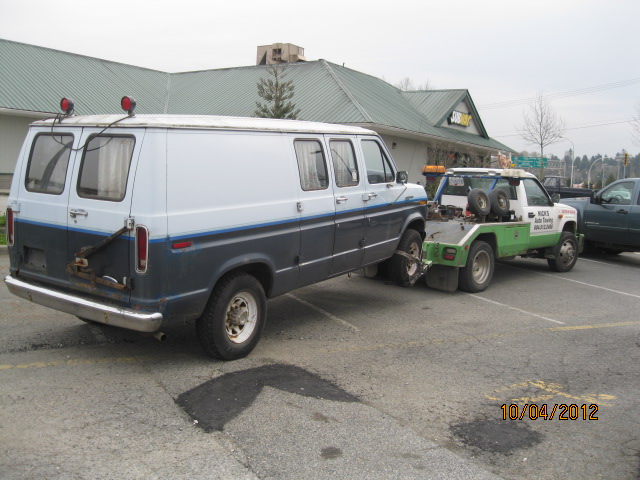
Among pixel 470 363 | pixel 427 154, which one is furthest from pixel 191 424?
pixel 427 154

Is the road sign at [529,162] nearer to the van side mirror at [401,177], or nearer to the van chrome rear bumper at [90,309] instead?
the van side mirror at [401,177]

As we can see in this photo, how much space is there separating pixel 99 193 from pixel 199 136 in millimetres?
1006

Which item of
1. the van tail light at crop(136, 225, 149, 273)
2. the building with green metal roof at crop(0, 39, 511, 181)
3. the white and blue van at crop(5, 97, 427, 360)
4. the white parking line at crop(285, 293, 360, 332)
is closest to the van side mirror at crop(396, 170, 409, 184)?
the white and blue van at crop(5, 97, 427, 360)

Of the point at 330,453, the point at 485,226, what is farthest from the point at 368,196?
the point at 330,453

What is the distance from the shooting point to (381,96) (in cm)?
2545

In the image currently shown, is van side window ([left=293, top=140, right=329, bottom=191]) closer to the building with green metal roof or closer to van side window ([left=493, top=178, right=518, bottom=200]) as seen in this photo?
van side window ([left=493, top=178, right=518, bottom=200])

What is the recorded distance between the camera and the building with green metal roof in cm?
1889

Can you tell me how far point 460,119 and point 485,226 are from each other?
19.9m

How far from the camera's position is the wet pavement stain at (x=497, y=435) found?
4531 mm

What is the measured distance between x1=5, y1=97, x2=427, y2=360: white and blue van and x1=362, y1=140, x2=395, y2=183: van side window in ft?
2.85

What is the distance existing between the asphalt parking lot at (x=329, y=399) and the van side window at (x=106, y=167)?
1614 mm

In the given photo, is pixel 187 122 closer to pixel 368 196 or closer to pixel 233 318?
pixel 233 318

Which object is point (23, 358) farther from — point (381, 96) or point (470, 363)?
point (381, 96)

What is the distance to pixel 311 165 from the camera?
6746 mm
